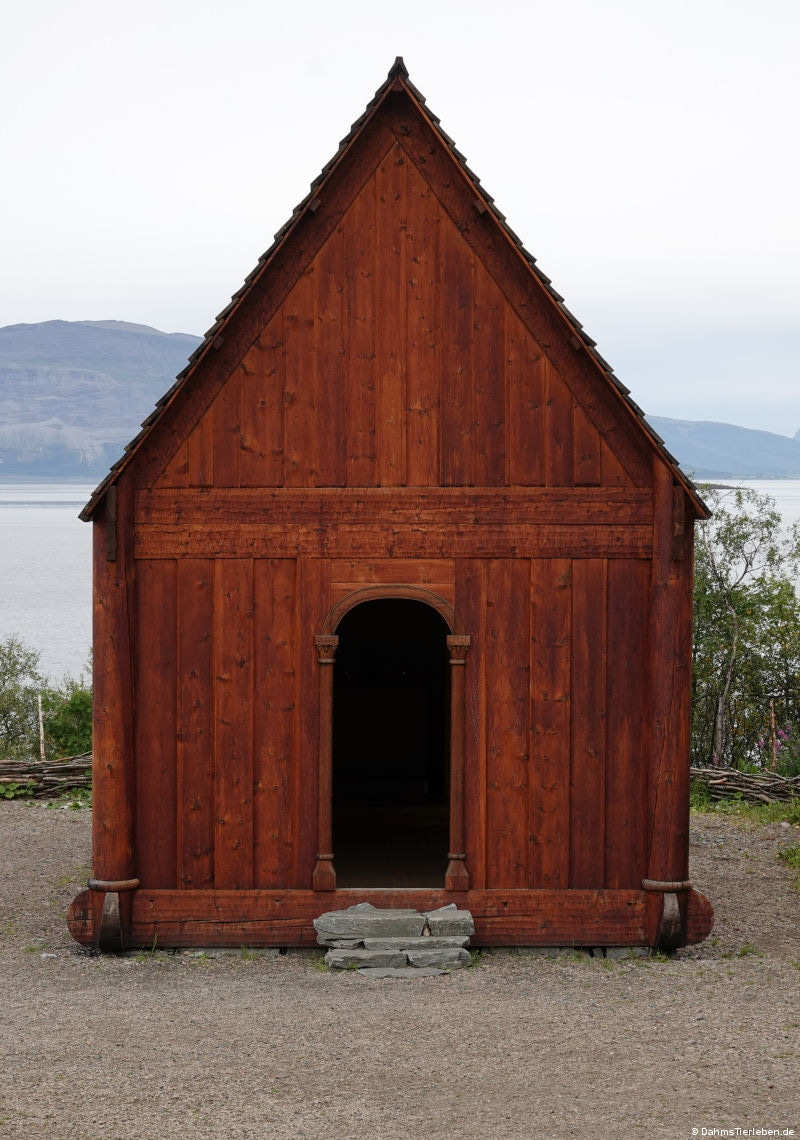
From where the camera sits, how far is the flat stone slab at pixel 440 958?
10375 millimetres

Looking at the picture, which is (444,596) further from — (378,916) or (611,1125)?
(611,1125)

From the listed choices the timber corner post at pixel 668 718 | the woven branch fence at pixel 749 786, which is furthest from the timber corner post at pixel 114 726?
the woven branch fence at pixel 749 786

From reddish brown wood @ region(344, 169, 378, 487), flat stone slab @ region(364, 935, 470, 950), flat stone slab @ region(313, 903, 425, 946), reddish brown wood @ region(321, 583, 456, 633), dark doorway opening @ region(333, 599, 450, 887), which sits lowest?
flat stone slab @ region(364, 935, 470, 950)

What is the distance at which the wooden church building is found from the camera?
10.7m

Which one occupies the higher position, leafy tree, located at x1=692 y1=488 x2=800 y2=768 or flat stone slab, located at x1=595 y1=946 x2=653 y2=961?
leafy tree, located at x1=692 y1=488 x2=800 y2=768

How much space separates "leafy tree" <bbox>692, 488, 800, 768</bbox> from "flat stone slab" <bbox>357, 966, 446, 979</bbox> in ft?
53.0

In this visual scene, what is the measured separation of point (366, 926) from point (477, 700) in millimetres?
1973

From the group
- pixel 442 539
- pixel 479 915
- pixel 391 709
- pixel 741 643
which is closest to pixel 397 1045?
pixel 479 915

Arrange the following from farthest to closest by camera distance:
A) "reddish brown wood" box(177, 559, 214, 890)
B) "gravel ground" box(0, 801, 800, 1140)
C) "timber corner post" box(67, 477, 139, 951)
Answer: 1. "reddish brown wood" box(177, 559, 214, 890)
2. "timber corner post" box(67, 477, 139, 951)
3. "gravel ground" box(0, 801, 800, 1140)

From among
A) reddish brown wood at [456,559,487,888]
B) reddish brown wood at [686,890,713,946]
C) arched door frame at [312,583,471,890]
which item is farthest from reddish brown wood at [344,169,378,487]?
reddish brown wood at [686,890,713,946]

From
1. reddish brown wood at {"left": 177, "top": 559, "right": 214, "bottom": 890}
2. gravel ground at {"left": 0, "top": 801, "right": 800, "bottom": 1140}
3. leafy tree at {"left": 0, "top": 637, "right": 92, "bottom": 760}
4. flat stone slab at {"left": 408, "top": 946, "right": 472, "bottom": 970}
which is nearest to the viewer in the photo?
gravel ground at {"left": 0, "top": 801, "right": 800, "bottom": 1140}

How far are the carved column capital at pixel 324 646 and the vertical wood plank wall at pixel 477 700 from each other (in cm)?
7

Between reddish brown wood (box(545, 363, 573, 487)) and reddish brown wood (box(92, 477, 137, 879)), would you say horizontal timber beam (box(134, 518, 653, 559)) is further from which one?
reddish brown wood (box(545, 363, 573, 487))

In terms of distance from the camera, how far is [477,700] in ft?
35.4
